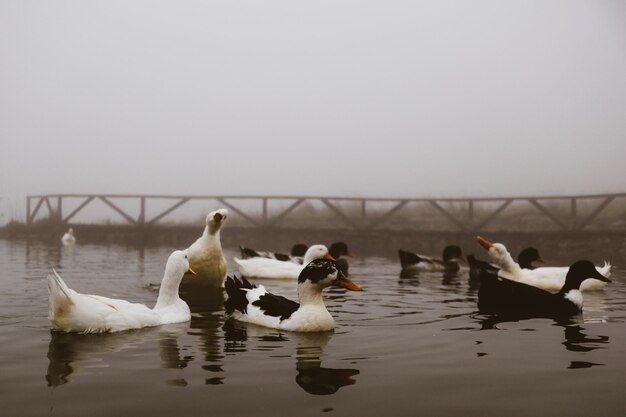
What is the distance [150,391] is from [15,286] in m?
6.29

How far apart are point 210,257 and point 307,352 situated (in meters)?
4.77

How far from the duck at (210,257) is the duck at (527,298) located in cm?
385

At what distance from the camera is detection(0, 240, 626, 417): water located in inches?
167

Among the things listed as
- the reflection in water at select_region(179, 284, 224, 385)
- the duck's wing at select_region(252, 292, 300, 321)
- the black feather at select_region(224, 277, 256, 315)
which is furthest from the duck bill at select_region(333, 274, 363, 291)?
the reflection in water at select_region(179, 284, 224, 385)

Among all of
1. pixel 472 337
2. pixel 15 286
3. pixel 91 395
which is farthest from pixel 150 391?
pixel 15 286

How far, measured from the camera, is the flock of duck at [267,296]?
20.3 ft

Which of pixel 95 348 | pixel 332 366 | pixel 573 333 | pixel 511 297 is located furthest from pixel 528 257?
pixel 95 348

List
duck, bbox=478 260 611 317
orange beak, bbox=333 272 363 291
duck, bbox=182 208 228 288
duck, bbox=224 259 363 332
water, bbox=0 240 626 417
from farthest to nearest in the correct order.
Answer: duck, bbox=182 208 228 288
duck, bbox=478 260 611 317
orange beak, bbox=333 272 363 291
duck, bbox=224 259 363 332
water, bbox=0 240 626 417

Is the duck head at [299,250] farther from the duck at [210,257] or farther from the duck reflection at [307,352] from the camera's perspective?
the duck reflection at [307,352]

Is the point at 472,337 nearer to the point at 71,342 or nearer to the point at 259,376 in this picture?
the point at 259,376

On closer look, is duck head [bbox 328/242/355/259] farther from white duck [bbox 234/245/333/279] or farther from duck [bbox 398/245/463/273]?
white duck [bbox 234/245/333/279]

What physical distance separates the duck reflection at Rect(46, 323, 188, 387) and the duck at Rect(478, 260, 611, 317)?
3.43 meters

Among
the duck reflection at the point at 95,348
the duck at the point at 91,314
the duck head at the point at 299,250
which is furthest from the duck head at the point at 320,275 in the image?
the duck head at the point at 299,250

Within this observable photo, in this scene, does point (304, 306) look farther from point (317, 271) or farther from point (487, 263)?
point (487, 263)
